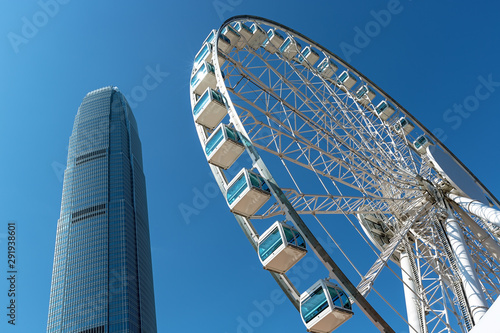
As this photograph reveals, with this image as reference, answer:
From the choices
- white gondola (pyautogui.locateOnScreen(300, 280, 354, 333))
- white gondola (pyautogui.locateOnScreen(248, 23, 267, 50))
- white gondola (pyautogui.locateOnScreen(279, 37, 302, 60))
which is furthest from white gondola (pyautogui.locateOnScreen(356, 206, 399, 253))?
white gondola (pyautogui.locateOnScreen(300, 280, 354, 333))

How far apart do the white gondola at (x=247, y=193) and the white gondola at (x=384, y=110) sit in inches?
570

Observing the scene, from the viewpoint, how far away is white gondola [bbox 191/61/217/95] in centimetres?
1967

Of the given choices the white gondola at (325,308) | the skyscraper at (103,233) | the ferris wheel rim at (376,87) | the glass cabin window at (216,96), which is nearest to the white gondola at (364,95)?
the ferris wheel rim at (376,87)

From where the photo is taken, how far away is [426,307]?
18859mm

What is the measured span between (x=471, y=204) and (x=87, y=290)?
96024 mm

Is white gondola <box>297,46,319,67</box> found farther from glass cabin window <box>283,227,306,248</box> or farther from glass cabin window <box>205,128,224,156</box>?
glass cabin window <box>283,227,306,248</box>

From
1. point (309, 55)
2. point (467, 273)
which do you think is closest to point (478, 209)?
point (467, 273)

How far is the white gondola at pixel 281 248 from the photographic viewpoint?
1388cm

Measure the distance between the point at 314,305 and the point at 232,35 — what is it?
13119mm

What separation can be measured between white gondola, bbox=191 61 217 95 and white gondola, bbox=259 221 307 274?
7.68 meters

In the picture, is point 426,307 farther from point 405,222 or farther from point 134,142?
point 134,142

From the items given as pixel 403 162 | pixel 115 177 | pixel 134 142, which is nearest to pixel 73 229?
pixel 115 177

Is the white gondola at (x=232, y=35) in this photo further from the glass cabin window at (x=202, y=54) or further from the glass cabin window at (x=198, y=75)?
the glass cabin window at (x=198, y=75)

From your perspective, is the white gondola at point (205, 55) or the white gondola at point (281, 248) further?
the white gondola at point (205, 55)
